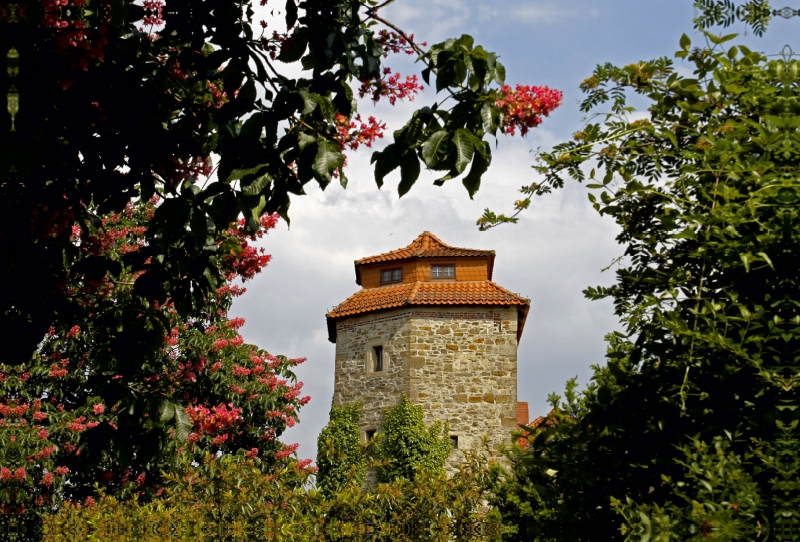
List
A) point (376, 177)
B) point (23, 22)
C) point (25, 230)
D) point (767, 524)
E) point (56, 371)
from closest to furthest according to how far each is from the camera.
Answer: point (767, 524)
point (23, 22)
point (376, 177)
point (25, 230)
point (56, 371)

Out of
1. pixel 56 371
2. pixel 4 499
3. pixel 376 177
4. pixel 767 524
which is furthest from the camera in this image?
pixel 56 371

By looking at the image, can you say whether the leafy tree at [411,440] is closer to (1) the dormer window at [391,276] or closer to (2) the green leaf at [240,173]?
(1) the dormer window at [391,276]

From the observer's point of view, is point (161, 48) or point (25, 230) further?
point (161, 48)

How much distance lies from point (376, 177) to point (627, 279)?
107 cm

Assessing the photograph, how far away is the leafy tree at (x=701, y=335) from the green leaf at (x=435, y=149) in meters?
0.76

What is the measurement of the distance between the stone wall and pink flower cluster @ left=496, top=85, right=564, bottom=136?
20501mm

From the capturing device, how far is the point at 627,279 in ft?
11.3

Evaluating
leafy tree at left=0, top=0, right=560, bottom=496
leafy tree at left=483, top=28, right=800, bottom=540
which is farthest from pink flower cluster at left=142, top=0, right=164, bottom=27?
leafy tree at left=483, top=28, right=800, bottom=540

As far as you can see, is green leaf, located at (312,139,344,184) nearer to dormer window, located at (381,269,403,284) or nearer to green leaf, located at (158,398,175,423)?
green leaf, located at (158,398,175,423)

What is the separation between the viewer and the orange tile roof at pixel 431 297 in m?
25.3

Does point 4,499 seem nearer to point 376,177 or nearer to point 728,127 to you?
point 376,177

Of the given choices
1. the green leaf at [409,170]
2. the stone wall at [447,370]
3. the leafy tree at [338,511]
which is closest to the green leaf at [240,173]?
the green leaf at [409,170]

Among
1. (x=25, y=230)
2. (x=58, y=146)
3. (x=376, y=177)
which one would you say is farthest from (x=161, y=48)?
(x=376, y=177)

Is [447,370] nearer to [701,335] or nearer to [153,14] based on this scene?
[153,14]
